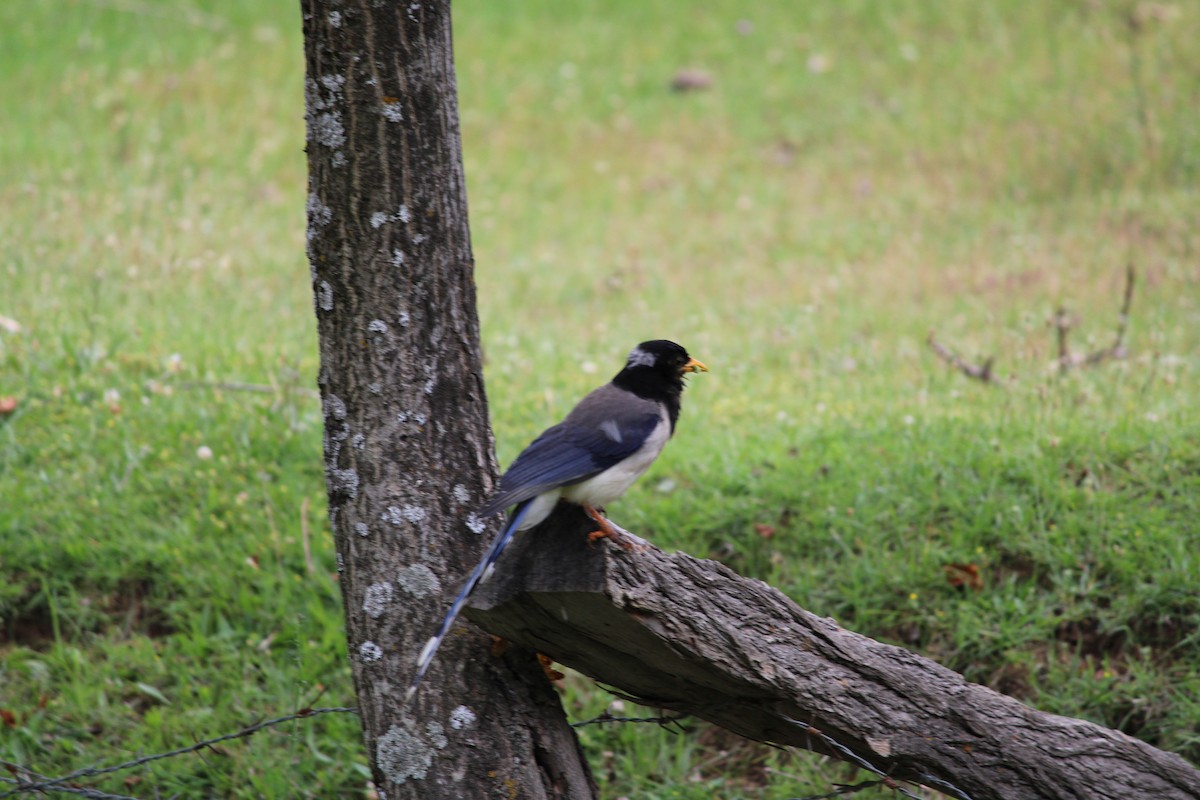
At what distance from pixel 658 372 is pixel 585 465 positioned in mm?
745

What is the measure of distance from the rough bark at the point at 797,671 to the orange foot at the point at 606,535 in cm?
3

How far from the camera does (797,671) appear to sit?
3.47 metres

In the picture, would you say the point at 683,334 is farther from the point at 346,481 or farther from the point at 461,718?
the point at 461,718

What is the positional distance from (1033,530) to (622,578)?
113 inches

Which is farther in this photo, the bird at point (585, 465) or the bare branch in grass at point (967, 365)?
the bare branch in grass at point (967, 365)

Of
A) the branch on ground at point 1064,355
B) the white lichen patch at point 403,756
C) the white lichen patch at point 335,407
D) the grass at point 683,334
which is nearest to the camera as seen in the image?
the white lichen patch at point 403,756

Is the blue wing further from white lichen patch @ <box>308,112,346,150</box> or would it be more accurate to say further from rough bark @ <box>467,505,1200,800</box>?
white lichen patch @ <box>308,112,346,150</box>

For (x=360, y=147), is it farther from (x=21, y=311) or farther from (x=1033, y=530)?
(x=21, y=311)

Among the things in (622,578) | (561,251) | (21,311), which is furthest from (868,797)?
(561,251)

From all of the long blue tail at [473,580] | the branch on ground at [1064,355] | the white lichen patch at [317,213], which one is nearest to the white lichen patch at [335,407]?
the white lichen patch at [317,213]

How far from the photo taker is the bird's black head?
13.5 ft

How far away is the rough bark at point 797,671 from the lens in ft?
10.9

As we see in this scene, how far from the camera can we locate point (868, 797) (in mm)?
4590

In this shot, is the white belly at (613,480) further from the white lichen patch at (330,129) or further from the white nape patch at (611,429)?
the white lichen patch at (330,129)
